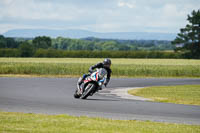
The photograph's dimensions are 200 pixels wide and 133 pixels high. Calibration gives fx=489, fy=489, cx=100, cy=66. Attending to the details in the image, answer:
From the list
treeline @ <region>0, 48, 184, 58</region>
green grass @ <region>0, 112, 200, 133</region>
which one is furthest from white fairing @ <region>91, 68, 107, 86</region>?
treeline @ <region>0, 48, 184, 58</region>

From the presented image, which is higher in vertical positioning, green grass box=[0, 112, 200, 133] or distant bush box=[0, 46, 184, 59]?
green grass box=[0, 112, 200, 133]

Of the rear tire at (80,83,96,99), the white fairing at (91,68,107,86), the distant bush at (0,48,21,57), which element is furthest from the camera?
the distant bush at (0,48,21,57)

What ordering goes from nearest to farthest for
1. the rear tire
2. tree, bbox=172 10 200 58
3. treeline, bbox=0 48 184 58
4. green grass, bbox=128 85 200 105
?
the rear tire < green grass, bbox=128 85 200 105 < treeline, bbox=0 48 184 58 < tree, bbox=172 10 200 58

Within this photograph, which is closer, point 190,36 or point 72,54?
point 72,54

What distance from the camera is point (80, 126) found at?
11938 millimetres

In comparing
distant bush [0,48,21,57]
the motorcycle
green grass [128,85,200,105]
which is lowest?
green grass [128,85,200,105]

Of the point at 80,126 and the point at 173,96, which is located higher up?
the point at 80,126

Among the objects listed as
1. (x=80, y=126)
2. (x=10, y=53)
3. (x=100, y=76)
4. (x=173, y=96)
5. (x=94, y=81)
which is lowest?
(x=173, y=96)

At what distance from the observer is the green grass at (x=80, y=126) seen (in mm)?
11219

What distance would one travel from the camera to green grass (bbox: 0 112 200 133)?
11.2 m

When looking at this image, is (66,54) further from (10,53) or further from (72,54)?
(10,53)

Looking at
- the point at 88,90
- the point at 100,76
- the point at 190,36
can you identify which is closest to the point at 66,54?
the point at 190,36

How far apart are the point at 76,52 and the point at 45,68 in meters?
41.4

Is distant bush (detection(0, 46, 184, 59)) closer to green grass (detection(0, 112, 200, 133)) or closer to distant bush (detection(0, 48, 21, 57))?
distant bush (detection(0, 48, 21, 57))
